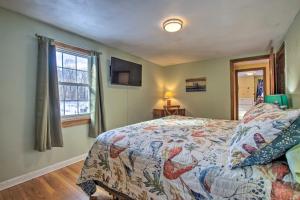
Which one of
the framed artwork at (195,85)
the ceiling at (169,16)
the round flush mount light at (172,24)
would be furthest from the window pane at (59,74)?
the framed artwork at (195,85)

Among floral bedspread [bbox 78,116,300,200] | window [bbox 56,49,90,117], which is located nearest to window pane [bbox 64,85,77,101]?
window [bbox 56,49,90,117]

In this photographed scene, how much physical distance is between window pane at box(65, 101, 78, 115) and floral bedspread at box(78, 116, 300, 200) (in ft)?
4.81

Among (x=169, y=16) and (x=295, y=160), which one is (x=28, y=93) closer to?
(x=169, y=16)

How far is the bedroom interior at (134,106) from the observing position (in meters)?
Answer: 0.97

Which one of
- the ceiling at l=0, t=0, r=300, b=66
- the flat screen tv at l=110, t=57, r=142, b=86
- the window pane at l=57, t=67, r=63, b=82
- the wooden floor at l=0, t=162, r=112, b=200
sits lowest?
the wooden floor at l=0, t=162, r=112, b=200

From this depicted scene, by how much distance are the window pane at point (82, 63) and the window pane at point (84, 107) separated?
2.08ft

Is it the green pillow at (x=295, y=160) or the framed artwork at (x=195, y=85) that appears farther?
the framed artwork at (x=195, y=85)

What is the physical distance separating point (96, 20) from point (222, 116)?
376cm


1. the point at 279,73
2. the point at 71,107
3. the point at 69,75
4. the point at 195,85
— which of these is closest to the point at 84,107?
the point at 71,107

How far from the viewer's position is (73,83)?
288 cm

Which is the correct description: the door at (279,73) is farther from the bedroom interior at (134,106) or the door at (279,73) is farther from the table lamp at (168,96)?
the table lamp at (168,96)

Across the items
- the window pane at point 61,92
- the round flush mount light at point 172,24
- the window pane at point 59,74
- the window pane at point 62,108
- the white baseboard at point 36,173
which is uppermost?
the round flush mount light at point 172,24

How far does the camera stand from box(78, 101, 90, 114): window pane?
3.00 metres

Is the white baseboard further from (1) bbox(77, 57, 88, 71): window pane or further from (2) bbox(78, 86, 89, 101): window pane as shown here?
(1) bbox(77, 57, 88, 71): window pane
